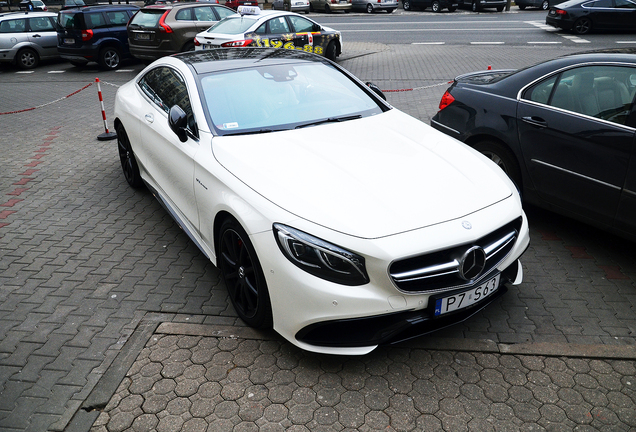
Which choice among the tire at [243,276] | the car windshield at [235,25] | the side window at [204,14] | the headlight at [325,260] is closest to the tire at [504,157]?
the headlight at [325,260]

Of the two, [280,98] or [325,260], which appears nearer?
[325,260]

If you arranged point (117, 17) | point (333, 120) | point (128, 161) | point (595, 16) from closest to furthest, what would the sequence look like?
point (333, 120) < point (128, 161) < point (117, 17) < point (595, 16)

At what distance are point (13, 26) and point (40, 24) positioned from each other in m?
0.77

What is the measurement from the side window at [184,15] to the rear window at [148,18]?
0.41 meters

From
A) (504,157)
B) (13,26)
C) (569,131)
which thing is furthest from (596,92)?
(13,26)

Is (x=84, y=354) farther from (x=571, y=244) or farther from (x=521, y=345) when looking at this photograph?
(x=571, y=244)

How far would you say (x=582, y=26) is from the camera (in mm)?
19516

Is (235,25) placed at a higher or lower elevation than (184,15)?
lower

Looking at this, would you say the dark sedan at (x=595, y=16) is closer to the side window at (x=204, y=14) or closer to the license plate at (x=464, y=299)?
the side window at (x=204, y=14)

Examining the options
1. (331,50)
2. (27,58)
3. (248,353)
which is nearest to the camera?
(248,353)

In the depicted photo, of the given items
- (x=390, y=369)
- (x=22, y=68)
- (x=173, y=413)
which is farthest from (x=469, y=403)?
(x=22, y=68)

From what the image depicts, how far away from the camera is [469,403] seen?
10.3 feet

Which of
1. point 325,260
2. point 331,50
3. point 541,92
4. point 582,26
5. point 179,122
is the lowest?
point 582,26

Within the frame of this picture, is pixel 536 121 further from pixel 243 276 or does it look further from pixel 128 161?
pixel 128 161
